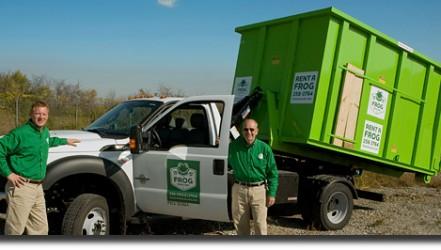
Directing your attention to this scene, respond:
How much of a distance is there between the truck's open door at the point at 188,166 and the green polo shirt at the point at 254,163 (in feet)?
1.62

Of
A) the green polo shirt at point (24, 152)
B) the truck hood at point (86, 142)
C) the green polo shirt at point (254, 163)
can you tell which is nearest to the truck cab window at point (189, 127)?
the truck hood at point (86, 142)

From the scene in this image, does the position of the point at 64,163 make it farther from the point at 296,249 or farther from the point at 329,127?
the point at 329,127

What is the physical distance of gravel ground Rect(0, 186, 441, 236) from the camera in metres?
7.51

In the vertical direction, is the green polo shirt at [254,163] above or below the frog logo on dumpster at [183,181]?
above

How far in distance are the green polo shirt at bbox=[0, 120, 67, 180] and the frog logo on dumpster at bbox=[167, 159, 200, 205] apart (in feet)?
5.12

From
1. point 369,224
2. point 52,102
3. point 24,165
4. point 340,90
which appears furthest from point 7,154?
point 52,102

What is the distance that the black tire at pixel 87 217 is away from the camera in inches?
220

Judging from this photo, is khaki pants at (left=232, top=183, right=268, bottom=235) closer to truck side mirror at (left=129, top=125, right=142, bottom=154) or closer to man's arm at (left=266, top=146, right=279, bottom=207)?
man's arm at (left=266, top=146, right=279, bottom=207)

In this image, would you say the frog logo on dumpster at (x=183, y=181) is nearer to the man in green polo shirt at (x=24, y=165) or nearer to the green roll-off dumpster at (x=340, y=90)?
the man in green polo shirt at (x=24, y=165)

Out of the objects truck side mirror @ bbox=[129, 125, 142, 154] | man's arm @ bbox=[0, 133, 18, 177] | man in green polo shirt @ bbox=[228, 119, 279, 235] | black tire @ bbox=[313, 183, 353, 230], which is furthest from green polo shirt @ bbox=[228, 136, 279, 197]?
black tire @ bbox=[313, 183, 353, 230]

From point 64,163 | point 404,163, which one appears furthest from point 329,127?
point 64,163

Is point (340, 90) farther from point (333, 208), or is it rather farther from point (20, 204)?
point (20, 204)

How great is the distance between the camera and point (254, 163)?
17.5ft

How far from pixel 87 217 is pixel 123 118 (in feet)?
5.28
